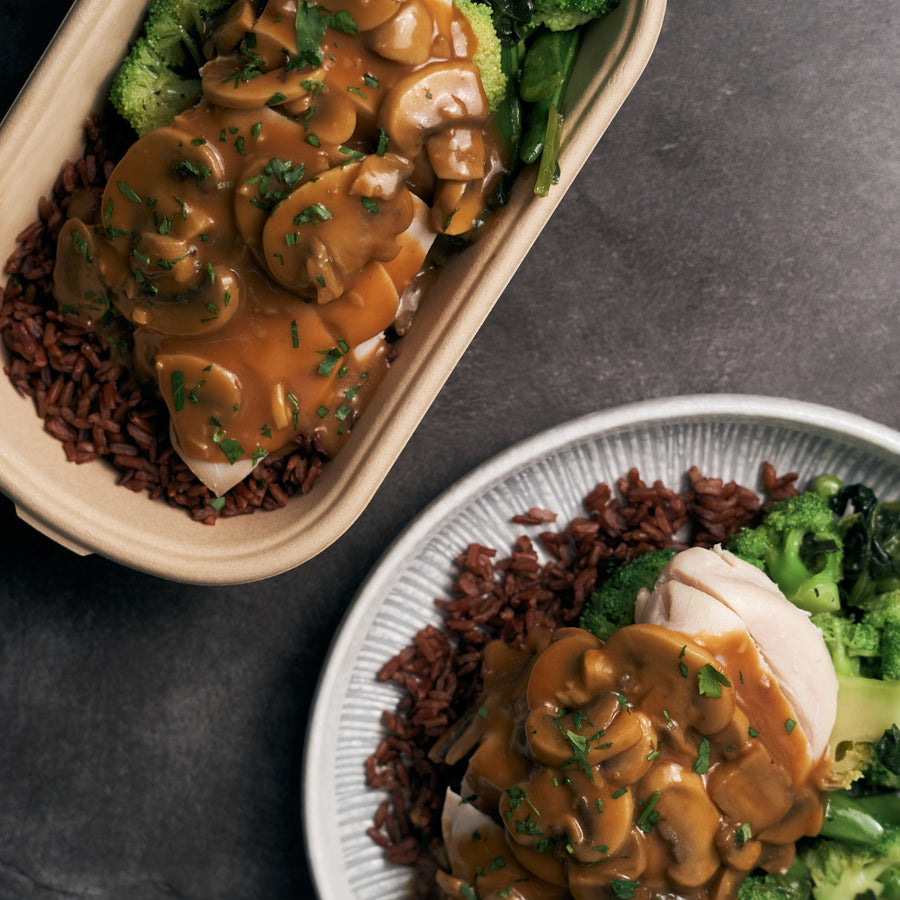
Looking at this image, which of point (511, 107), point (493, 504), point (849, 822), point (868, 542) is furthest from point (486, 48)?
point (849, 822)

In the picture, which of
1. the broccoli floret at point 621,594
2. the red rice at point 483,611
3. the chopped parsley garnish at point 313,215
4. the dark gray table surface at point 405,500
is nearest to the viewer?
the chopped parsley garnish at point 313,215

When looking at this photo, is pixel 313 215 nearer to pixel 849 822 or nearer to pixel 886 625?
pixel 886 625

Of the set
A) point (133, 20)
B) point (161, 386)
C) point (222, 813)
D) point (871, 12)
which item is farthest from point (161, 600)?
point (871, 12)

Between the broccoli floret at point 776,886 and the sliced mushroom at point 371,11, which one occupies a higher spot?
the sliced mushroom at point 371,11

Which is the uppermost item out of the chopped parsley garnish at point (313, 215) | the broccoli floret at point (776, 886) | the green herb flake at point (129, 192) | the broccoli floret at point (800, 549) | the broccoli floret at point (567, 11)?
the broccoli floret at point (567, 11)

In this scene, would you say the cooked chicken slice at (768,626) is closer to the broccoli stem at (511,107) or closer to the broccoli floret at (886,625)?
the broccoli floret at (886,625)

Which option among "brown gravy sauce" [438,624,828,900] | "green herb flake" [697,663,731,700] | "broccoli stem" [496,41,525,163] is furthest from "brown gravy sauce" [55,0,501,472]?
"green herb flake" [697,663,731,700]

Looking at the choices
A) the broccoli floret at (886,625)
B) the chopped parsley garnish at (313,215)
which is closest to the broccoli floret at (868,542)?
the broccoli floret at (886,625)
